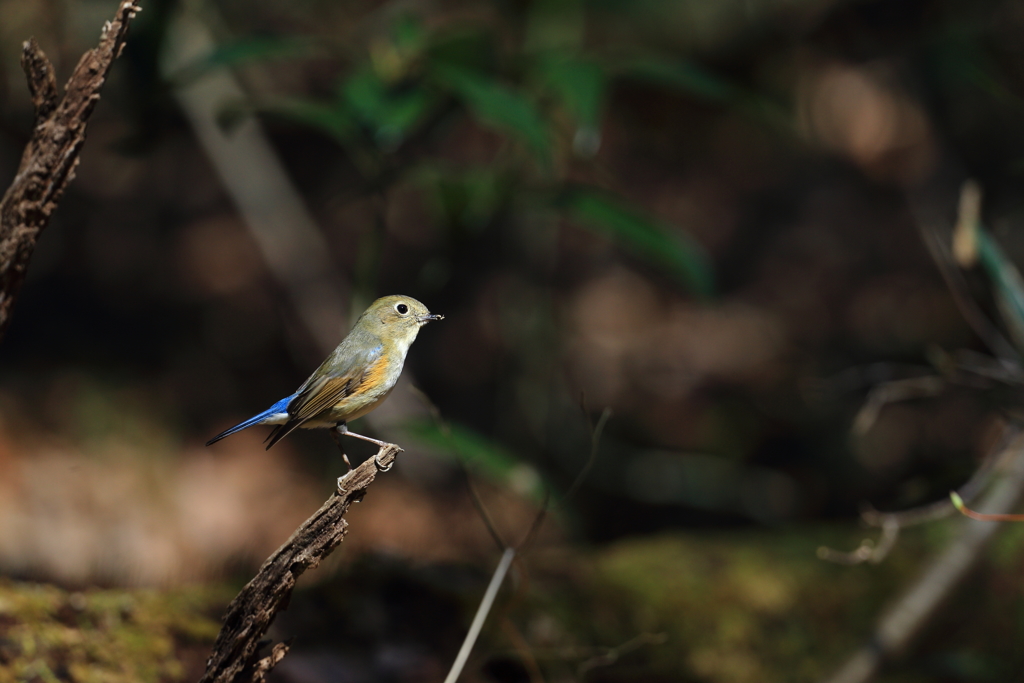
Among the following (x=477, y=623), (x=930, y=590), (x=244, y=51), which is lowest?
(x=930, y=590)

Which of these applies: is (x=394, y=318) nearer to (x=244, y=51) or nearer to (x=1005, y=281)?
(x=244, y=51)

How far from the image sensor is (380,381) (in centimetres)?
187

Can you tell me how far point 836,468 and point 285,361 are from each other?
3695 millimetres

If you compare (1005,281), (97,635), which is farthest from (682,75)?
(97,635)

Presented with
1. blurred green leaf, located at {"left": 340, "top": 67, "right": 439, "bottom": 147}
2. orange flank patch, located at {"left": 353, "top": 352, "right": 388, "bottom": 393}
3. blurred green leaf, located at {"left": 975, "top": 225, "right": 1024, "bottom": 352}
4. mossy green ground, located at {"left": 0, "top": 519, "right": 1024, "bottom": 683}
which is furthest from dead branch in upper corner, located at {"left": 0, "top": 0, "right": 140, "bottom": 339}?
blurred green leaf, located at {"left": 975, "top": 225, "right": 1024, "bottom": 352}

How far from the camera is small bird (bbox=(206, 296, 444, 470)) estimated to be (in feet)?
6.02

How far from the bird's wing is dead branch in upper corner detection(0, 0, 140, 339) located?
65 centimetres

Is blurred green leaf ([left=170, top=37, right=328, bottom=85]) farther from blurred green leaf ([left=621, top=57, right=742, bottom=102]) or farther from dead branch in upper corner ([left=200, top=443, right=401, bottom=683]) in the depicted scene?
dead branch in upper corner ([left=200, top=443, right=401, bottom=683])

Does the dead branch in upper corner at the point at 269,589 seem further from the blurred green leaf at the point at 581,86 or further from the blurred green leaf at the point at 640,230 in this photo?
the blurred green leaf at the point at 640,230

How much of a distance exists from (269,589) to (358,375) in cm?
61

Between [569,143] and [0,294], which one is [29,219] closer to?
[0,294]

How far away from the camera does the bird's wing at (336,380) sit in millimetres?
1828

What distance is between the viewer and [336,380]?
1.85 m

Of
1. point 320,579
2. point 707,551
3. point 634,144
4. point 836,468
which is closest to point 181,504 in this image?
point 320,579
